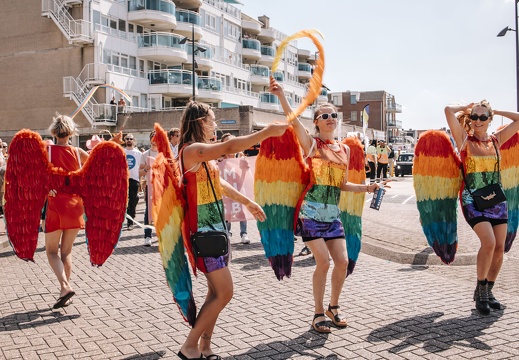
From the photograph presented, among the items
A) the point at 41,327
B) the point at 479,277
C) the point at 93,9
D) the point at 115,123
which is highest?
the point at 93,9

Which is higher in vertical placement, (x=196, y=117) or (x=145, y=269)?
(x=196, y=117)

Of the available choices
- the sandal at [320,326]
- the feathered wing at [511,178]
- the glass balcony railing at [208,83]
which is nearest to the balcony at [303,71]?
the glass balcony railing at [208,83]

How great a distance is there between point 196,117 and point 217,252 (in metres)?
0.99

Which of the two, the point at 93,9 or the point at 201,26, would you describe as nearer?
the point at 93,9

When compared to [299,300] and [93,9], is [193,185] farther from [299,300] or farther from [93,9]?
[93,9]

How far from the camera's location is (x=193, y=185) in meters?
3.97

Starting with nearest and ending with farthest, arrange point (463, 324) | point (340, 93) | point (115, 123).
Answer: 1. point (463, 324)
2. point (115, 123)
3. point (340, 93)

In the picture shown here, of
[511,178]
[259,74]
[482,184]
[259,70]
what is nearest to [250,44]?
[259,70]

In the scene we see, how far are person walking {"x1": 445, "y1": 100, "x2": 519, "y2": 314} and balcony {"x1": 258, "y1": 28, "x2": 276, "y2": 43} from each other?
185 ft

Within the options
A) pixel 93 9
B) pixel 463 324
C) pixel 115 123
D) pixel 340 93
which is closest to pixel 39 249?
pixel 463 324

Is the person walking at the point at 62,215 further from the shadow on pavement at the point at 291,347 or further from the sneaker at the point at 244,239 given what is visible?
the sneaker at the point at 244,239

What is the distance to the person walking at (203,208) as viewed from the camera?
153 inches

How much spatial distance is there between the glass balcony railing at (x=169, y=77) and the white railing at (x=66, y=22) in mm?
6030

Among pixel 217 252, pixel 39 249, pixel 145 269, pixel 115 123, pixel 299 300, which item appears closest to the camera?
pixel 217 252
